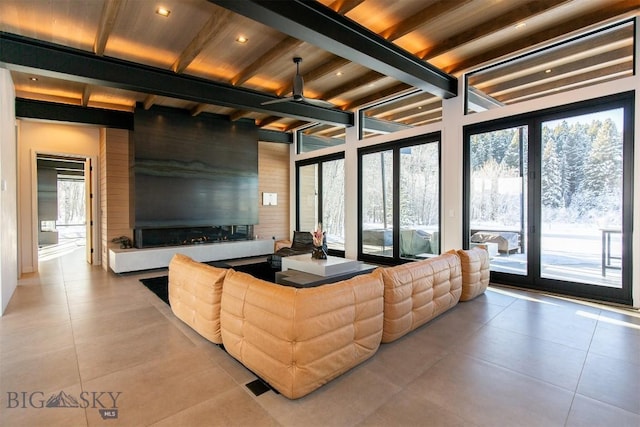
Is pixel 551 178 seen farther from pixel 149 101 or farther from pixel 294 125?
pixel 149 101

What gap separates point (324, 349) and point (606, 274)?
14.4 feet

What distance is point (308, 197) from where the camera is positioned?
358 inches

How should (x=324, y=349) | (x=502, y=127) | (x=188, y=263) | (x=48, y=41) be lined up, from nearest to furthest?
1. (x=324, y=349)
2. (x=188, y=263)
3. (x=48, y=41)
4. (x=502, y=127)

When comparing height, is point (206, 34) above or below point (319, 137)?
above

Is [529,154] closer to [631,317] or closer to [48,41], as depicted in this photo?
[631,317]

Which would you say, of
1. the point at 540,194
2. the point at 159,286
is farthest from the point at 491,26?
the point at 159,286

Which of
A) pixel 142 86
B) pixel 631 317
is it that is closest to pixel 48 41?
pixel 142 86

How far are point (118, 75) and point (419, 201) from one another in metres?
5.54

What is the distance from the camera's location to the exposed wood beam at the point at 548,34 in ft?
12.4

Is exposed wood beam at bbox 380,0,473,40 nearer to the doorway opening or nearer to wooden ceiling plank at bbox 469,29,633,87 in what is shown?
wooden ceiling plank at bbox 469,29,633,87

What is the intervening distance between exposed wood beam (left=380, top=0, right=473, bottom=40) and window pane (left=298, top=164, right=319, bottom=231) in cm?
492

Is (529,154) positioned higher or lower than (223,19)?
lower

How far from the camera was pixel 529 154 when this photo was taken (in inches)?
188

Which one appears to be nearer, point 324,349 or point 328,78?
point 324,349
